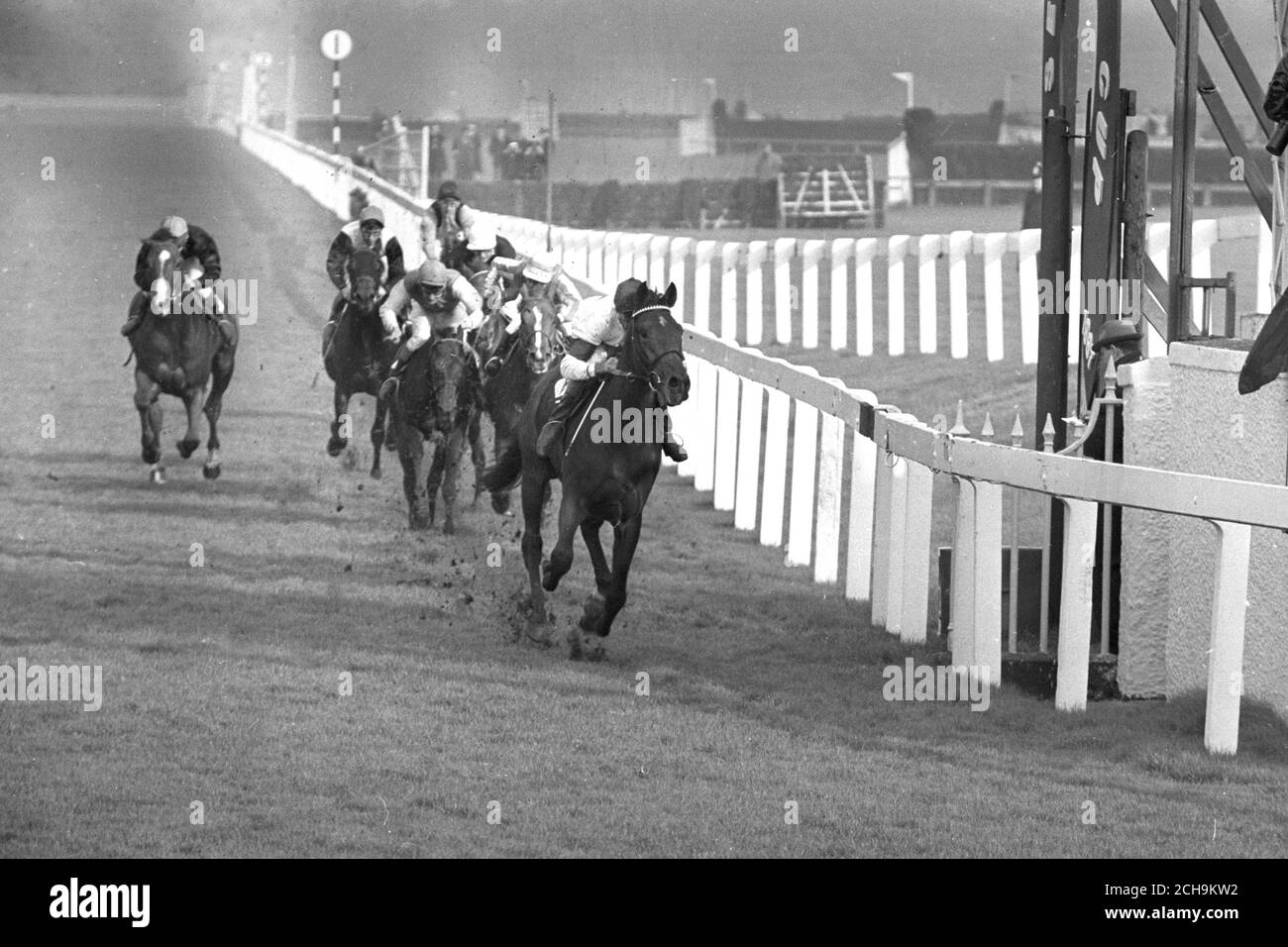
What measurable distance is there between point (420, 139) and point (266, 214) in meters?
3.87

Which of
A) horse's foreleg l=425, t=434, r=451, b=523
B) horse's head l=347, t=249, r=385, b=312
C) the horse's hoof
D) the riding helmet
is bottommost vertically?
the horse's hoof

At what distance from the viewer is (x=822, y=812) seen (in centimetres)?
692

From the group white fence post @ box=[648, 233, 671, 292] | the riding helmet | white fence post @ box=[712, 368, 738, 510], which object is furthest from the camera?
white fence post @ box=[648, 233, 671, 292]

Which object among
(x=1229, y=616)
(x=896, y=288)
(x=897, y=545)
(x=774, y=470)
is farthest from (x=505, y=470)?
(x=896, y=288)

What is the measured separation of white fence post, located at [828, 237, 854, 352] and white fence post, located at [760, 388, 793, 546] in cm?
781

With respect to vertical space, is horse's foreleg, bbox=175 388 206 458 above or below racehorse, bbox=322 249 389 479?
below

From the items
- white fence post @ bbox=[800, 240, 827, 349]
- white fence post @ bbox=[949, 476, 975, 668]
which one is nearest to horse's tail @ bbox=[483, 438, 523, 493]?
white fence post @ bbox=[949, 476, 975, 668]

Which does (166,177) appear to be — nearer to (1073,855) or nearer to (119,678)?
(119,678)

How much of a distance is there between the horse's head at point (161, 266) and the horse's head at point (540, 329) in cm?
315

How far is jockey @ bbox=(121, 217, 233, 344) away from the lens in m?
15.2

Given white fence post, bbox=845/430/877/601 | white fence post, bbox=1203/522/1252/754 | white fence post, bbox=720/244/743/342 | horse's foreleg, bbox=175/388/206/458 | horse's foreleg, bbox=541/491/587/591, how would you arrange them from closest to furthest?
white fence post, bbox=1203/522/1252/754 < horse's foreleg, bbox=541/491/587/591 < white fence post, bbox=845/430/877/601 < horse's foreleg, bbox=175/388/206/458 < white fence post, bbox=720/244/743/342

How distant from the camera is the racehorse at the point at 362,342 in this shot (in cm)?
1534

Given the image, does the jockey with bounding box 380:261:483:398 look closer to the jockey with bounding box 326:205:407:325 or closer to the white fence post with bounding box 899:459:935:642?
the jockey with bounding box 326:205:407:325

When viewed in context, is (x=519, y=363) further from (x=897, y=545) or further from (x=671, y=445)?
(x=897, y=545)
